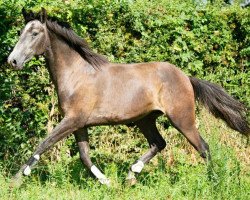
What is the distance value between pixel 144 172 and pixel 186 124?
1.07 m

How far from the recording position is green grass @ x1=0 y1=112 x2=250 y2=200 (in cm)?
555

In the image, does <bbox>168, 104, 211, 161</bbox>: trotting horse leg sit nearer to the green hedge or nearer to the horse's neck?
the horse's neck

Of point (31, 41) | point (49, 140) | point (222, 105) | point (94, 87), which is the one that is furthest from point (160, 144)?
point (31, 41)

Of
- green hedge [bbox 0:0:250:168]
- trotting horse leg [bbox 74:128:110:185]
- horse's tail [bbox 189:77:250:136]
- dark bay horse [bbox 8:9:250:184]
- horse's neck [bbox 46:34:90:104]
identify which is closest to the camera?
dark bay horse [bbox 8:9:250:184]

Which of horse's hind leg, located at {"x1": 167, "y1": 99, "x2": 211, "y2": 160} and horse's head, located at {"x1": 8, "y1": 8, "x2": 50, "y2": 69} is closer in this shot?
horse's head, located at {"x1": 8, "y1": 8, "x2": 50, "y2": 69}

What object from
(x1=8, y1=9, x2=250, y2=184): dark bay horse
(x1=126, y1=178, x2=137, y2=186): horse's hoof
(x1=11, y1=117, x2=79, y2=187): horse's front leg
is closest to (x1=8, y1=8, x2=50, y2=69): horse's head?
(x1=8, y1=9, x2=250, y2=184): dark bay horse

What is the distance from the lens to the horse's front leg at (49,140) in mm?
6023

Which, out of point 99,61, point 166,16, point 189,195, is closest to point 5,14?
point 99,61

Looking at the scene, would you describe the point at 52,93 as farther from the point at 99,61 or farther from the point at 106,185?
the point at 106,185

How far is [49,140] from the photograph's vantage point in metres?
6.10

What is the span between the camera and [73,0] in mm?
7926

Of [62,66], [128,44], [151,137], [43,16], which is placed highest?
[43,16]

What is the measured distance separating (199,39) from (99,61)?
7.89 ft

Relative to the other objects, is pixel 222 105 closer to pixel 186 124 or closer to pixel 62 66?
pixel 186 124
